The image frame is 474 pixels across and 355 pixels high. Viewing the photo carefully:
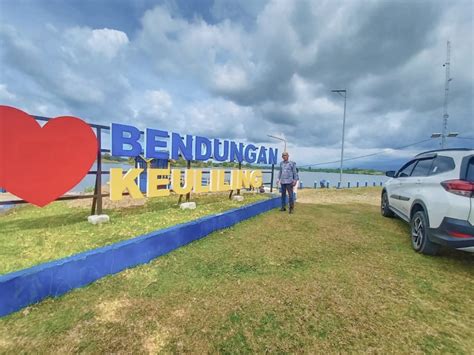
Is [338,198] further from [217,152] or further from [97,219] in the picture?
[97,219]

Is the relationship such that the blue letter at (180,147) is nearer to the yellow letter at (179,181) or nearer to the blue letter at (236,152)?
the yellow letter at (179,181)

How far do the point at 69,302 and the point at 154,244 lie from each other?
4.38 feet

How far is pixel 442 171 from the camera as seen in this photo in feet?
13.2

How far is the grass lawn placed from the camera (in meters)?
2.20

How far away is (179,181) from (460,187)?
5793mm

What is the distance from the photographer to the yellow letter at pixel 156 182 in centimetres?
629

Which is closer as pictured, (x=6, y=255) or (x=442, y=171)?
(x=6, y=255)

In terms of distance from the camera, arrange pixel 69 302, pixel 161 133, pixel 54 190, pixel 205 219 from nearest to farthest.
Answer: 1. pixel 69 302
2. pixel 54 190
3. pixel 205 219
4. pixel 161 133

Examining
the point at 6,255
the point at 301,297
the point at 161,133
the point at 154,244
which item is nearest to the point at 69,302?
the point at 154,244

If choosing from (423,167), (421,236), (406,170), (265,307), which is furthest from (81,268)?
(406,170)

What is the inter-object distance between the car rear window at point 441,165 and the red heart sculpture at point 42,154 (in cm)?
639

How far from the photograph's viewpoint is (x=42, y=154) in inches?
177

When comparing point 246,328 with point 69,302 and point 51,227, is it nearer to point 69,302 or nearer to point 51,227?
point 69,302

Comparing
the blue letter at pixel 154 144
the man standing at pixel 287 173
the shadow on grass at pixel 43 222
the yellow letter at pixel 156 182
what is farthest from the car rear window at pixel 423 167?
the shadow on grass at pixel 43 222
